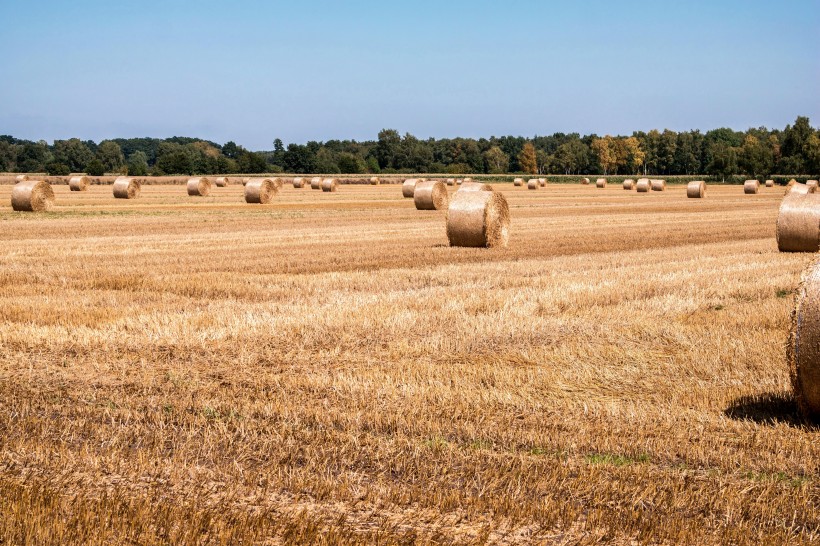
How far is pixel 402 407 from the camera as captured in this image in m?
7.78

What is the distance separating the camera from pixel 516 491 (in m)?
5.75

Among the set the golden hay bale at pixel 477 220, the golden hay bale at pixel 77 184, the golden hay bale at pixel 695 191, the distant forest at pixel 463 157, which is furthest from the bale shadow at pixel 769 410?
the distant forest at pixel 463 157

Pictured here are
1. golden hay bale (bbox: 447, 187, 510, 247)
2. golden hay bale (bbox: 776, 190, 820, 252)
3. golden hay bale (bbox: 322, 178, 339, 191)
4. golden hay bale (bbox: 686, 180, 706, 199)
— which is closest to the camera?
golden hay bale (bbox: 776, 190, 820, 252)

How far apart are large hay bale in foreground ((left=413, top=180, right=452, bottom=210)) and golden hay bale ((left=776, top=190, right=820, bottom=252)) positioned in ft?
64.4

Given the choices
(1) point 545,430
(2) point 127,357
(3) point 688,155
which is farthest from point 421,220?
(3) point 688,155

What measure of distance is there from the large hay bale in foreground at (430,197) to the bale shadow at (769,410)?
3111 cm

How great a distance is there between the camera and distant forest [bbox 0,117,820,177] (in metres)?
102

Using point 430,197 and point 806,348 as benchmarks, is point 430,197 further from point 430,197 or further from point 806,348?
point 806,348

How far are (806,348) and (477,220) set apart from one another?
14.6 meters

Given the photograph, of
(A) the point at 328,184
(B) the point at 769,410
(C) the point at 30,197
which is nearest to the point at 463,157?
(A) the point at 328,184

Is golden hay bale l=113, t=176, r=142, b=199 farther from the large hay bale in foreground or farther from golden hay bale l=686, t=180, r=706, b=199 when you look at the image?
golden hay bale l=686, t=180, r=706, b=199

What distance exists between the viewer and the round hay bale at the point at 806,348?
7141 millimetres

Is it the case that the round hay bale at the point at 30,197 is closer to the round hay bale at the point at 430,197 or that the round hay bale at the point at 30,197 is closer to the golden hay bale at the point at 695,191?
the round hay bale at the point at 430,197

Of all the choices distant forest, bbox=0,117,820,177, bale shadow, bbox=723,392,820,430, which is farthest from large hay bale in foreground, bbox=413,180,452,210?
distant forest, bbox=0,117,820,177
